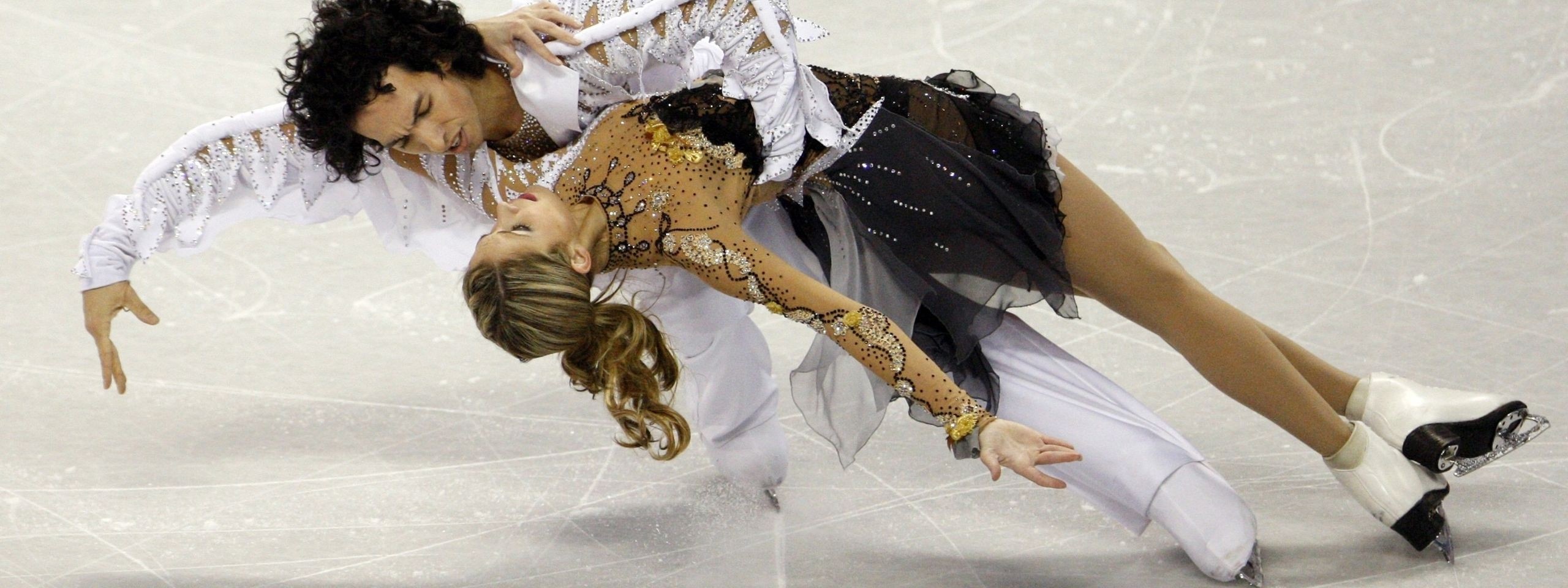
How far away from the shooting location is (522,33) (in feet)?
8.20

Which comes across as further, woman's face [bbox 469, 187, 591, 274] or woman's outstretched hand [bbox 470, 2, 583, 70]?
woman's outstretched hand [bbox 470, 2, 583, 70]

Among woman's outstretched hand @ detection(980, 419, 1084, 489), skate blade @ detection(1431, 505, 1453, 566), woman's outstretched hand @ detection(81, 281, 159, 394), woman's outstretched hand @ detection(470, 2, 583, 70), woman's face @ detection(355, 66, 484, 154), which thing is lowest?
woman's outstretched hand @ detection(81, 281, 159, 394)

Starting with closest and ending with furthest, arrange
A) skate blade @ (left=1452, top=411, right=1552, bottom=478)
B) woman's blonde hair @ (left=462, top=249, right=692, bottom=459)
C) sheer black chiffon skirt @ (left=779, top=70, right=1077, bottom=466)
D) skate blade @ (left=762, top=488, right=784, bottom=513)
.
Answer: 1. woman's blonde hair @ (left=462, top=249, right=692, bottom=459)
2. sheer black chiffon skirt @ (left=779, top=70, right=1077, bottom=466)
3. skate blade @ (left=1452, top=411, right=1552, bottom=478)
4. skate blade @ (left=762, top=488, right=784, bottom=513)

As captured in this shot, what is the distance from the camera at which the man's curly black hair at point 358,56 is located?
2.36 m

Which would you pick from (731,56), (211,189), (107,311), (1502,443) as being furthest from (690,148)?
(1502,443)

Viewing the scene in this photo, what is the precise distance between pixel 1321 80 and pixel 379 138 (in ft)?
9.99

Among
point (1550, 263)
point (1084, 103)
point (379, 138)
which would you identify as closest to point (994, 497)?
point (379, 138)

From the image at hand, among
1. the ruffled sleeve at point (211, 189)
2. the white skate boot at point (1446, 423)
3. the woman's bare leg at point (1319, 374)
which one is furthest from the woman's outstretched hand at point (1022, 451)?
the ruffled sleeve at point (211, 189)

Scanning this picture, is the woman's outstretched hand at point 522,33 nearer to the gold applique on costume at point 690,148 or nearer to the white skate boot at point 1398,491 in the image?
the gold applique on costume at point 690,148

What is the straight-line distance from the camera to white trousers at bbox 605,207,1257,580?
2.49m

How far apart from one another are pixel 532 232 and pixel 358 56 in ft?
1.28

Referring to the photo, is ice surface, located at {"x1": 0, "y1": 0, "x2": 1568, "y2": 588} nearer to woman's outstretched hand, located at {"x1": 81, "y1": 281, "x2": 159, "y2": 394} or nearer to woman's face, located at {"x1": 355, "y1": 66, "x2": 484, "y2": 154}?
woman's outstretched hand, located at {"x1": 81, "y1": 281, "x2": 159, "y2": 394}

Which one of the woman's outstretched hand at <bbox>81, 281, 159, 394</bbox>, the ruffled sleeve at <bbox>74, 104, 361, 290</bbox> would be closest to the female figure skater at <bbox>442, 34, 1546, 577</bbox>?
the ruffled sleeve at <bbox>74, 104, 361, 290</bbox>

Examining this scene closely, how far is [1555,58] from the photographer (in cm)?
443
